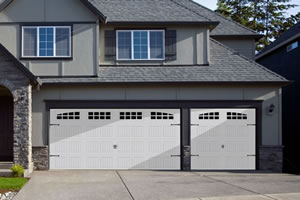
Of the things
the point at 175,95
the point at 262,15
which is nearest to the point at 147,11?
the point at 175,95

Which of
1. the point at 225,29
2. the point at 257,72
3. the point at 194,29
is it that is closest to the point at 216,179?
the point at 257,72

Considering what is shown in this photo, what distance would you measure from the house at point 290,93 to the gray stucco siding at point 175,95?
3.16 meters

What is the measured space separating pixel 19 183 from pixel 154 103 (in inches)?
233

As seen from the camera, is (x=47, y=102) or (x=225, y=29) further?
(x=225, y=29)

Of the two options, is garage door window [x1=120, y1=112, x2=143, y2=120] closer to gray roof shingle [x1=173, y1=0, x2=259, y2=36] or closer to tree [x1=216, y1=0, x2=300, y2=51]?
gray roof shingle [x1=173, y1=0, x2=259, y2=36]

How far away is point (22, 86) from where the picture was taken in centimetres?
1373

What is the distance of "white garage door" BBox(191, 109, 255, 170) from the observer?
15070 millimetres

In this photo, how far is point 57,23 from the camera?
15.2 metres

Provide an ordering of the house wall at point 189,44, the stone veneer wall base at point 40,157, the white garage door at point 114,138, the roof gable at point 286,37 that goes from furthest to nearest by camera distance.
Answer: the roof gable at point 286,37
the house wall at point 189,44
the white garage door at point 114,138
the stone veneer wall base at point 40,157

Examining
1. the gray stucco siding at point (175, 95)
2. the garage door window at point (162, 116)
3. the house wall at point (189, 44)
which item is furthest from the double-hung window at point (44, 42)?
the garage door window at point (162, 116)

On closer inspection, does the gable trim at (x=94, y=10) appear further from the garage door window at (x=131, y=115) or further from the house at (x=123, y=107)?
the garage door window at (x=131, y=115)

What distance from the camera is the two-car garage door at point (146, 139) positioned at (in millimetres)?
14891

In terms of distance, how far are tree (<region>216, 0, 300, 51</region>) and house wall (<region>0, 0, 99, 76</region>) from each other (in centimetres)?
2231

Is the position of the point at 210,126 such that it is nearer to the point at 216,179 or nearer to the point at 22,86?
the point at 216,179
